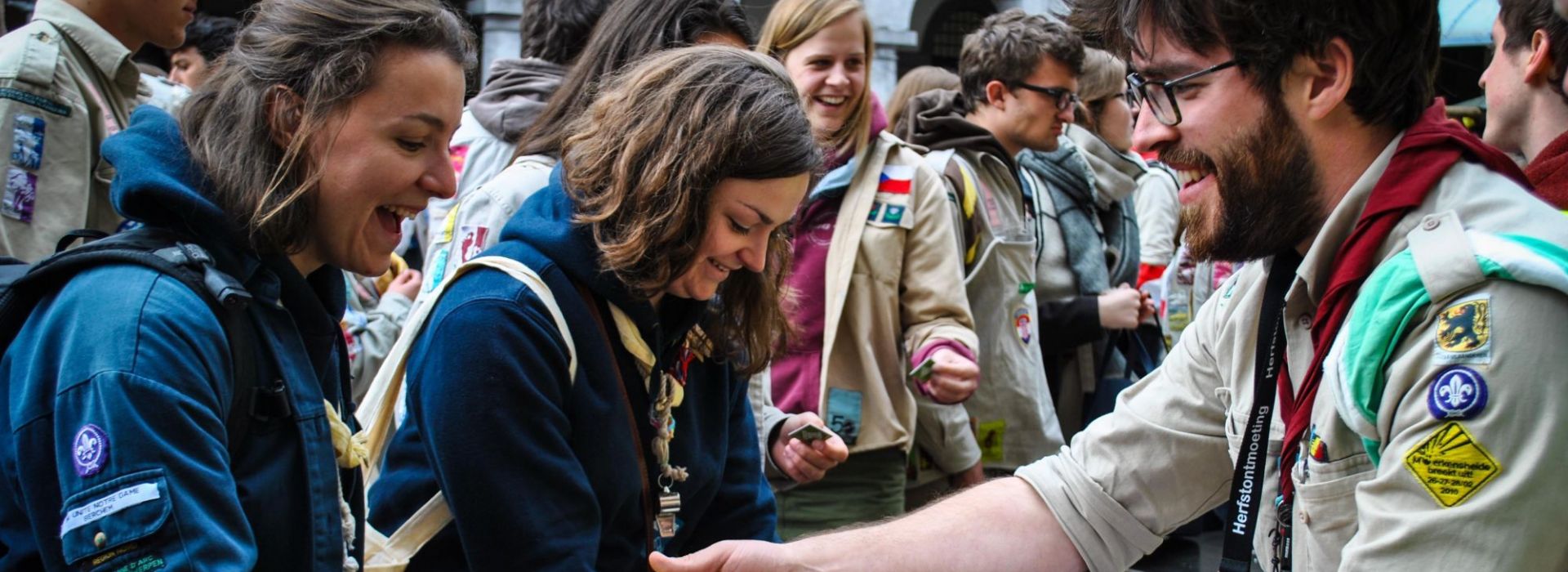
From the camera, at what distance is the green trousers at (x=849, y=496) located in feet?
13.1

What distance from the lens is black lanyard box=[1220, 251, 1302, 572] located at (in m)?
2.23

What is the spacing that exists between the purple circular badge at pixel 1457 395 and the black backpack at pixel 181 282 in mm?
1630

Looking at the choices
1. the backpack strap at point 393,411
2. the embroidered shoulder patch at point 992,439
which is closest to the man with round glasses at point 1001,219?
the embroidered shoulder patch at point 992,439

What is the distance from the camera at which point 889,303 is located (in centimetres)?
409

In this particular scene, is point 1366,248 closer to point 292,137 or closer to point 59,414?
point 292,137

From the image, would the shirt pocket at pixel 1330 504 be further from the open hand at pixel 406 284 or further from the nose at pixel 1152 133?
the open hand at pixel 406 284

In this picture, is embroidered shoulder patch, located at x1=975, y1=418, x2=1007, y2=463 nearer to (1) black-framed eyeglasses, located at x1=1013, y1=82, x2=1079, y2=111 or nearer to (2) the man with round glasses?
(2) the man with round glasses

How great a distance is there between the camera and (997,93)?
500cm

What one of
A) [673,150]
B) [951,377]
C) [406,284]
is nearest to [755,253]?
[673,150]

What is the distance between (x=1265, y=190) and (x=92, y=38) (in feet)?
9.20

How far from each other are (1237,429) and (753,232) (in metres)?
0.95

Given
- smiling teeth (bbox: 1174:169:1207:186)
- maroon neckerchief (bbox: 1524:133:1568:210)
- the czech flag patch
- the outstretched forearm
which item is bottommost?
the outstretched forearm

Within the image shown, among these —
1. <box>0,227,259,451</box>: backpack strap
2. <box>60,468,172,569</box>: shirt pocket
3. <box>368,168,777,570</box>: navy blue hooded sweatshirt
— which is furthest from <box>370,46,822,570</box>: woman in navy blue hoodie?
<box>60,468,172,569</box>: shirt pocket

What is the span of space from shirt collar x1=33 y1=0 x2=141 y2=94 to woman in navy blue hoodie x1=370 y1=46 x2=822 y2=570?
4.81 feet
